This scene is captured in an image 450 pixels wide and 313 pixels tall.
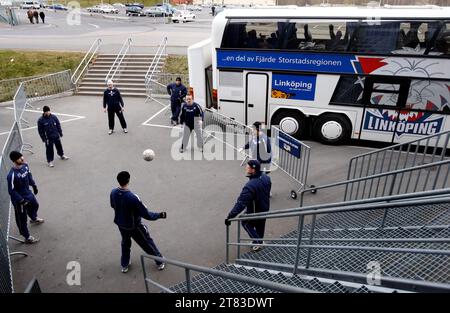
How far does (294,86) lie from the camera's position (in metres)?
10.5

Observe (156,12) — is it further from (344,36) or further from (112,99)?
(344,36)

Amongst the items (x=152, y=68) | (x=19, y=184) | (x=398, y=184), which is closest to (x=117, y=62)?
(x=152, y=68)

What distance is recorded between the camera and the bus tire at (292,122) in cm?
1097

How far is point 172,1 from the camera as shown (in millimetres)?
77562

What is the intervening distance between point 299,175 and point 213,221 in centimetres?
270

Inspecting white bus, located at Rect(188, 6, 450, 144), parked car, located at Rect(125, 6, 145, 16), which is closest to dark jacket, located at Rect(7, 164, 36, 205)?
white bus, located at Rect(188, 6, 450, 144)

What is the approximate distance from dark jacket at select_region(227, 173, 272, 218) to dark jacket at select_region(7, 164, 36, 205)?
3936mm

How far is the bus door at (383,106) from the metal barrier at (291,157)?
2804mm

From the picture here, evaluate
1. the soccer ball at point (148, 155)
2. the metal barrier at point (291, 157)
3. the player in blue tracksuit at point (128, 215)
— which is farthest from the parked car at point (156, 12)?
the player in blue tracksuit at point (128, 215)

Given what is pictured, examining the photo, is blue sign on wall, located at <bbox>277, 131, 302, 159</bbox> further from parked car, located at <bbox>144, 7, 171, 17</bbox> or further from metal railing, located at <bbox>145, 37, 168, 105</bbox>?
parked car, located at <bbox>144, 7, 171, 17</bbox>

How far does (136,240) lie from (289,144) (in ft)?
14.3

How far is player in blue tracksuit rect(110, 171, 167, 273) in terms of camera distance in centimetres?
522

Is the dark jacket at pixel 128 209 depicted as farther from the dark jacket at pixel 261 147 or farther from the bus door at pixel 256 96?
the bus door at pixel 256 96
